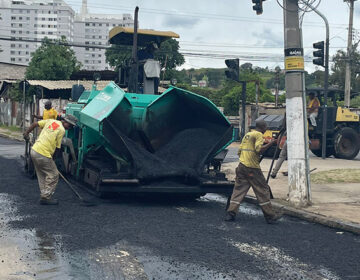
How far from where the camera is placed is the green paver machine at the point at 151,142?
29.8 feet

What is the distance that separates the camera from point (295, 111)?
31.1 feet

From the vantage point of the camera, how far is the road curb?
7.75m

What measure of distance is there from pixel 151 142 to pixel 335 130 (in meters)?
11.8

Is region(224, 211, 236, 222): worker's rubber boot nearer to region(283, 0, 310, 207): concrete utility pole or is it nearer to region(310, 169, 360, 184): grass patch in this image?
region(283, 0, 310, 207): concrete utility pole

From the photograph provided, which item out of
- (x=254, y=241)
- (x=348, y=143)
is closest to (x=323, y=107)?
(x=348, y=143)

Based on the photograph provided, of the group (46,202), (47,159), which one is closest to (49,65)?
(47,159)

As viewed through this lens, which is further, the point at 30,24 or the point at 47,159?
the point at 30,24

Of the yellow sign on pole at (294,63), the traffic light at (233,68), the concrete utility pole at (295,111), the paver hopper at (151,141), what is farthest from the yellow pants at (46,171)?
the traffic light at (233,68)

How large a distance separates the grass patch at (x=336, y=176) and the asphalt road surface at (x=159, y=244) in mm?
3925

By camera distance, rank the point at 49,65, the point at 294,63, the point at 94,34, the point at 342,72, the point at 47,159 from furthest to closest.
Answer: the point at 94,34 → the point at 342,72 → the point at 49,65 → the point at 294,63 → the point at 47,159

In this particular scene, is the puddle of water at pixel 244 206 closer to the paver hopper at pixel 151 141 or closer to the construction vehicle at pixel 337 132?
the paver hopper at pixel 151 141

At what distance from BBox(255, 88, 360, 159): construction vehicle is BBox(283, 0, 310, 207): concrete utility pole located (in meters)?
8.95

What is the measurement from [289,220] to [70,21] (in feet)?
570

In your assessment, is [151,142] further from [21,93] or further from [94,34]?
[94,34]
